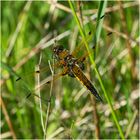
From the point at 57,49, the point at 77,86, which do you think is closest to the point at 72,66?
the point at 57,49

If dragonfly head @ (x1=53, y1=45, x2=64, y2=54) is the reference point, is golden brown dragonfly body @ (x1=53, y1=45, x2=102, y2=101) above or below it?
below

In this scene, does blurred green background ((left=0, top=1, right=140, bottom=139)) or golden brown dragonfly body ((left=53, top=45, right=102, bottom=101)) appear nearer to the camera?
golden brown dragonfly body ((left=53, top=45, right=102, bottom=101))

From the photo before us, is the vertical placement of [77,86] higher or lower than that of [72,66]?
lower

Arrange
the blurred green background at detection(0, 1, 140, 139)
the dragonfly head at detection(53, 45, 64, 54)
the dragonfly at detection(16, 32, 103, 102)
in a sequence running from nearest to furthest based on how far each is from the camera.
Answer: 1. the dragonfly at detection(16, 32, 103, 102)
2. the dragonfly head at detection(53, 45, 64, 54)
3. the blurred green background at detection(0, 1, 140, 139)

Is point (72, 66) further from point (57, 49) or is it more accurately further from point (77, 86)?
point (77, 86)

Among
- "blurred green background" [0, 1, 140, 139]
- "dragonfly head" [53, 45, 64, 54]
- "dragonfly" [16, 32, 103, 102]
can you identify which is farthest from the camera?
"blurred green background" [0, 1, 140, 139]

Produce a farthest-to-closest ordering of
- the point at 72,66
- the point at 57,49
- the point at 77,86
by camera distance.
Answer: the point at 77,86 < the point at 57,49 < the point at 72,66

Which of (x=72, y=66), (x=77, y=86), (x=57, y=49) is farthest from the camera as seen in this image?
(x=77, y=86)

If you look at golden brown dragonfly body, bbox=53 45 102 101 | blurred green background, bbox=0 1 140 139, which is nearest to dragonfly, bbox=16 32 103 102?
golden brown dragonfly body, bbox=53 45 102 101

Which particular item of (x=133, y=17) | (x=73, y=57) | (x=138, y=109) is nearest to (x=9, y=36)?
(x=133, y=17)

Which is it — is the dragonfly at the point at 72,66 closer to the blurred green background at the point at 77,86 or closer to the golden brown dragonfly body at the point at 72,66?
the golden brown dragonfly body at the point at 72,66

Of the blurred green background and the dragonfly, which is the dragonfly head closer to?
the dragonfly
